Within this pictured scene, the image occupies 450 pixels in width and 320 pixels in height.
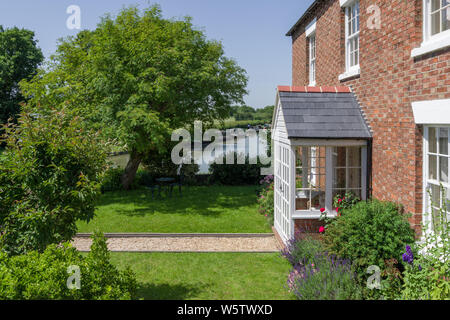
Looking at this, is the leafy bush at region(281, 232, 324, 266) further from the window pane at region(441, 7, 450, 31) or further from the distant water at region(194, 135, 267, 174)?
the distant water at region(194, 135, 267, 174)

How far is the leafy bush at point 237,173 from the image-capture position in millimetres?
22141

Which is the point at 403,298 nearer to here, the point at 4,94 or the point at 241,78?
the point at 241,78

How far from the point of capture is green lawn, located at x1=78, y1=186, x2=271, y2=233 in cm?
1246

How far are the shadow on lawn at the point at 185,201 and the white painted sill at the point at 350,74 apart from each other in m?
6.80

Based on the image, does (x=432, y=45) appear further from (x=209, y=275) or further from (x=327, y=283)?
(x=209, y=275)

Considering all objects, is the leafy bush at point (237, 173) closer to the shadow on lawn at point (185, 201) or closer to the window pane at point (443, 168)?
the shadow on lawn at point (185, 201)

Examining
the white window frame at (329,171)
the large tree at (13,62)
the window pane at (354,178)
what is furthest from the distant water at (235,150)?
the large tree at (13,62)

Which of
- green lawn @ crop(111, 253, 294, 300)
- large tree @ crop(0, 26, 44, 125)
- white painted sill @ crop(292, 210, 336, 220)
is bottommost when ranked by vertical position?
green lawn @ crop(111, 253, 294, 300)

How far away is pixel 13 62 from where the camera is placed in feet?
135

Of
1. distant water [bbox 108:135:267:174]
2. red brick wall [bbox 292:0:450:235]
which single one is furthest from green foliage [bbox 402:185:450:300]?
distant water [bbox 108:135:267:174]

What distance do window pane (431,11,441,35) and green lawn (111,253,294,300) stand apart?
203 inches

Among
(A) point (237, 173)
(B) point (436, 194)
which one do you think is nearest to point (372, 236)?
(B) point (436, 194)
